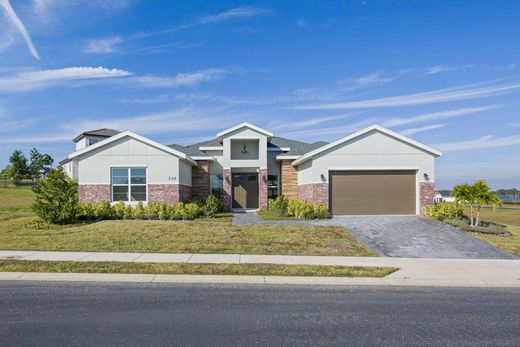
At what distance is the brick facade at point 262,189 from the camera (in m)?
23.1

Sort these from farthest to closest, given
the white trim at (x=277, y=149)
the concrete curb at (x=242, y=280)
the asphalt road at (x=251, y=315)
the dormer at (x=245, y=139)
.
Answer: the white trim at (x=277, y=149), the dormer at (x=245, y=139), the concrete curb at (x=242, y=280), the asphalt road at (x=251, y=315)

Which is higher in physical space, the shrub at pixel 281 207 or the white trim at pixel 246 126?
the white trim at pixel 246 126

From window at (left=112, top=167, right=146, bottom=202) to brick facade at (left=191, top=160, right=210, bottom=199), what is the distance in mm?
4459

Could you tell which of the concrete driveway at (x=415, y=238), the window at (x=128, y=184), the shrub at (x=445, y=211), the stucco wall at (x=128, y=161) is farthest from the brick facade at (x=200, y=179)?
the shrub at (x=445, y=211)

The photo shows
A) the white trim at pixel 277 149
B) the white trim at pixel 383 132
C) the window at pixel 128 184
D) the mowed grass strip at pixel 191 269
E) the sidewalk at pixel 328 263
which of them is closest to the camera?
the sidewalk at pixel 328 263

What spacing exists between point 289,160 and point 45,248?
51.7 ft

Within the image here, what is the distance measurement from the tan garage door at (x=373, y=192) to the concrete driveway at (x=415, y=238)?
124cm

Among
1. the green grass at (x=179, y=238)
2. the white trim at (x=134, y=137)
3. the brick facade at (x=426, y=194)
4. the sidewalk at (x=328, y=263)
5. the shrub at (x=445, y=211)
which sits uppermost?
the white trim at (x=134, y=137)

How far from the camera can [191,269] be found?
9133 millimetres

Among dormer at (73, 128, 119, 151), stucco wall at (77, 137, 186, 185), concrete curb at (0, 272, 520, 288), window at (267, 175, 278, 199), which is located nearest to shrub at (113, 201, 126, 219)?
stucco wall at (77, 137, 186, 185)

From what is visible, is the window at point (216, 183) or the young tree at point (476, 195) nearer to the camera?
the young tree at point (476, 195)

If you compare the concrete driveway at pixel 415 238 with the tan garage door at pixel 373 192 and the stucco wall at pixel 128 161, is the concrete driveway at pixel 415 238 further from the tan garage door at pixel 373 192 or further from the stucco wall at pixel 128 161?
the stucco wall at pixel 128 161

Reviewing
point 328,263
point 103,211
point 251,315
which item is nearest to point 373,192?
point 328,263

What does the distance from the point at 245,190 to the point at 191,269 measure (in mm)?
15192
